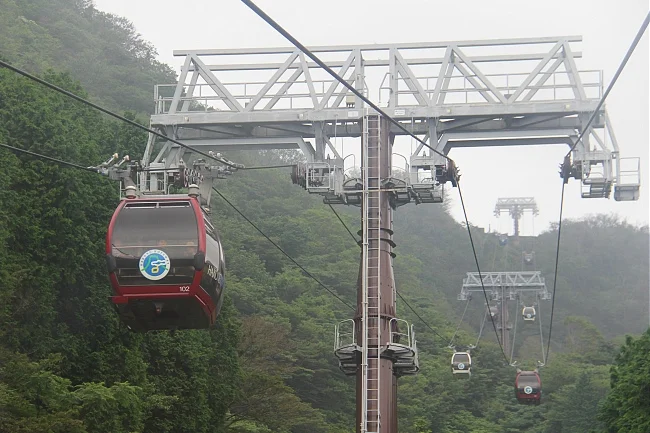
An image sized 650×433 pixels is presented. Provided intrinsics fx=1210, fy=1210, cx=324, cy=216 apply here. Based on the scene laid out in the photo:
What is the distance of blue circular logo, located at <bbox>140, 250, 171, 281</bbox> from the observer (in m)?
20.5

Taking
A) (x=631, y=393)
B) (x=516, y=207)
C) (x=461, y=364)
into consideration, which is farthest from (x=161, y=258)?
(x=516, y=207)

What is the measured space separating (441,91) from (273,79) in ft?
13.4

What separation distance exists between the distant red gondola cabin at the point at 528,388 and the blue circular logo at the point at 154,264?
90.9 ft

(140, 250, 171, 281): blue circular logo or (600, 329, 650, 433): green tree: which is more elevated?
(140, 250, 171, 281): blue circular logo

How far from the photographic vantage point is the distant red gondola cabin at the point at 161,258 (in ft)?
67.2

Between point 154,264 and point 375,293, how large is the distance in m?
6.97

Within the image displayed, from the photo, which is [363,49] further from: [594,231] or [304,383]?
[594,231]

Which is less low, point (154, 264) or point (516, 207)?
point (516, 207)

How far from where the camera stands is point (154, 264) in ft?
67.3

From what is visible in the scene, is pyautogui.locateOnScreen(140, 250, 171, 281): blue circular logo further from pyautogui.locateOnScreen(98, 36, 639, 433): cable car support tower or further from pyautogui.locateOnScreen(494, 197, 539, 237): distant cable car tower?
pyautogui.locateOnScreen(494, 197, 539, 237): distant cable car tower

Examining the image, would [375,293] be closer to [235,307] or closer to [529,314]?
[235,307]

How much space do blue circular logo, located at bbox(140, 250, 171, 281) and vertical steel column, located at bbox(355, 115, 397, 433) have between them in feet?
21.0

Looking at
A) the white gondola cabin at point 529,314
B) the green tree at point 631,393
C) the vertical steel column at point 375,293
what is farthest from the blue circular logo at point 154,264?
the white gondola cabin at point 529,314

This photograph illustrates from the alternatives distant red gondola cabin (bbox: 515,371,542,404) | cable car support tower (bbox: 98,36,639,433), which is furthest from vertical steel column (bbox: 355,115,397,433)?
distant red gondola cabin (bbox: 515,371,542,404)
